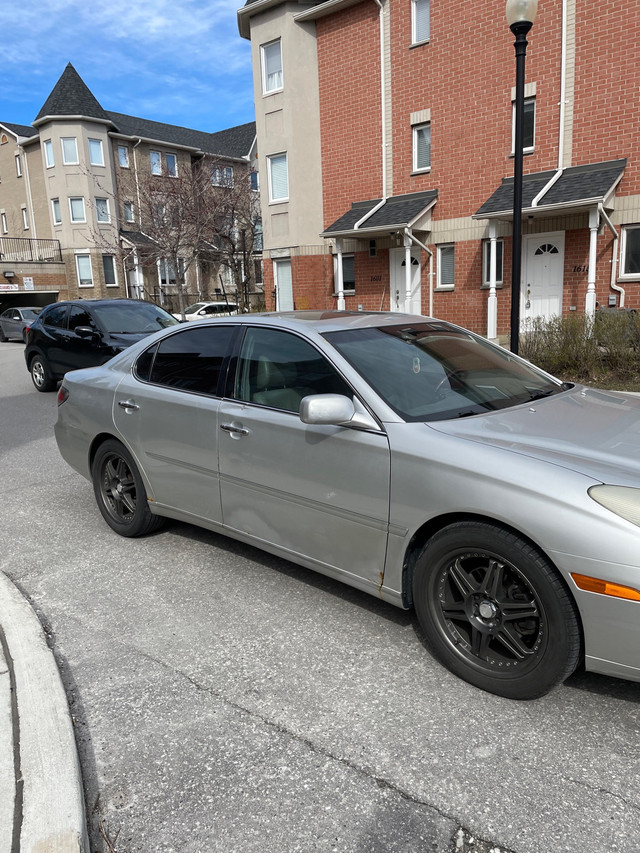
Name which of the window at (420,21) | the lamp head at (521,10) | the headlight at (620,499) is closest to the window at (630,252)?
the window at (420,21)

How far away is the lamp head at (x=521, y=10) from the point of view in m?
7.21

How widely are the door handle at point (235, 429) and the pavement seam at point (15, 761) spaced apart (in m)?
1.59

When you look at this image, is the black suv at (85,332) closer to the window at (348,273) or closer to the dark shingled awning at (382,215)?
the dark shingled awning at (382,215)

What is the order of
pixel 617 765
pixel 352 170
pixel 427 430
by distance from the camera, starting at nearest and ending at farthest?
1. pixel 617 765
2. pixel 427 430
3. pixel 352 170

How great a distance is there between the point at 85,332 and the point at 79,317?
53 cm

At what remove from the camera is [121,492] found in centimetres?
483

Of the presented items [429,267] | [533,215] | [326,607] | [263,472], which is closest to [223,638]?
[326,607]

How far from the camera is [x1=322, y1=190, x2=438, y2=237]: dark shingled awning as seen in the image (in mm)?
19016

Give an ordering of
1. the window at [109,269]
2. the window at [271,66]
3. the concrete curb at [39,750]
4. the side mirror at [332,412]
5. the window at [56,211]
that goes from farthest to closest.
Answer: the window at [109,269]
the window at [56,211]
the window at [271,66]
the side mirror at [332,412]
the concrete curb at [39,750]

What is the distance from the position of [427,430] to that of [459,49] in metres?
18.9

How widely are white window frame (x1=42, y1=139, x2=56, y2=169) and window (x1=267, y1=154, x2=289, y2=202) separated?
68.8 ft

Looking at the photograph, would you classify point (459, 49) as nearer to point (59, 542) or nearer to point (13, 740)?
point (59, 542)

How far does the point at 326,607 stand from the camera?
146 inches

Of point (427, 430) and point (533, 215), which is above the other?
point (533, 215)
